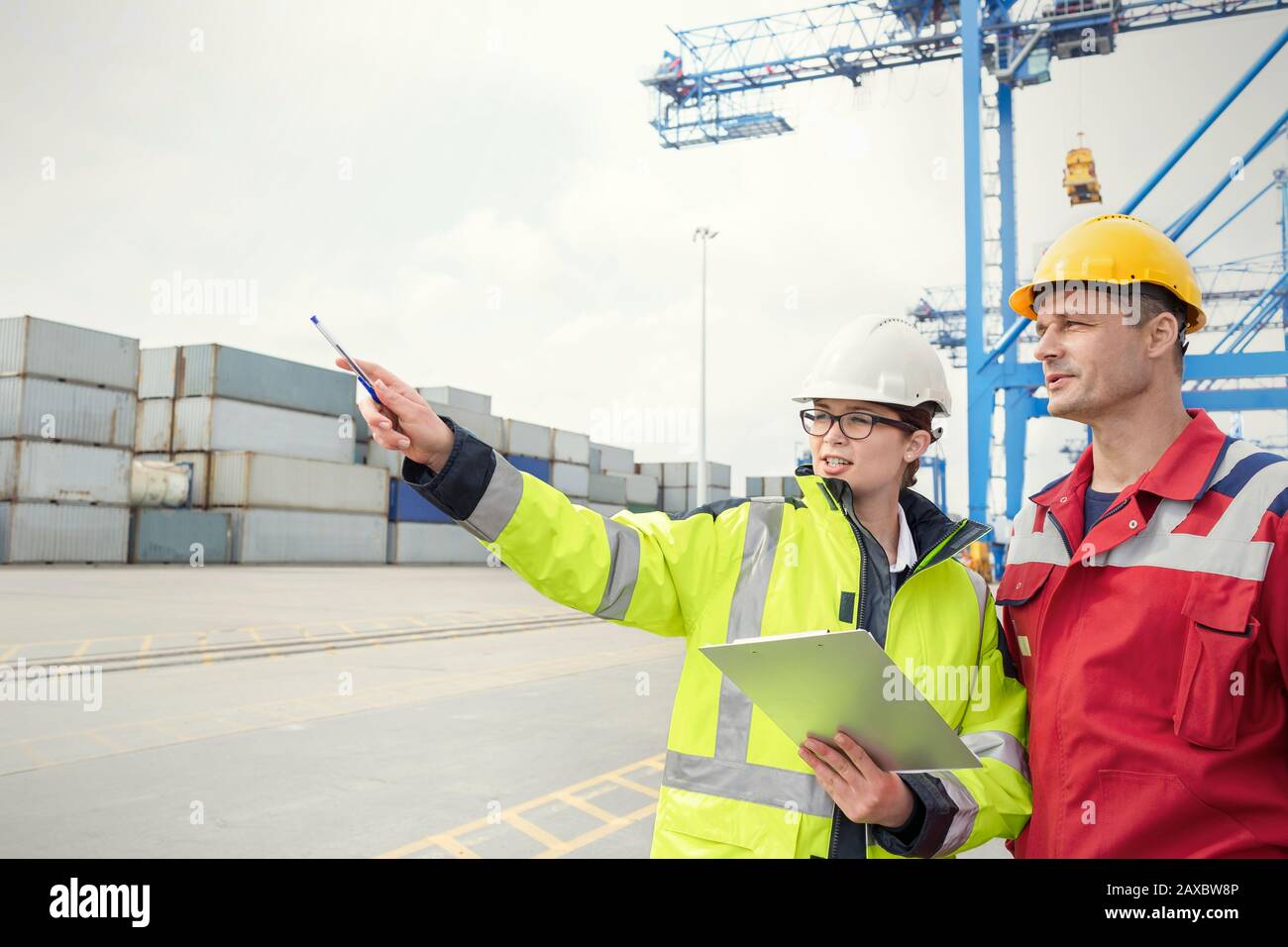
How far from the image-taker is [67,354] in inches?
1103

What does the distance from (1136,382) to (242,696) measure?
7.77m

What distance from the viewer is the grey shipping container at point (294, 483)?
32688mm

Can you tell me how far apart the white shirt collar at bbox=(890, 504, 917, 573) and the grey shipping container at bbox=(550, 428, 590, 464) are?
1779 inches

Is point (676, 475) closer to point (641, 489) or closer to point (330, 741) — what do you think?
point (641, 489)

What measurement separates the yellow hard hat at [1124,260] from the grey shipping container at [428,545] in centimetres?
3737

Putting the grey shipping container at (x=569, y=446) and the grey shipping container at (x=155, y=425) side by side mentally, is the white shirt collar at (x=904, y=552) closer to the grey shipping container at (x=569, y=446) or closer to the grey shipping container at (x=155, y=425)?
the grey shipping container at (x=155, y=425)

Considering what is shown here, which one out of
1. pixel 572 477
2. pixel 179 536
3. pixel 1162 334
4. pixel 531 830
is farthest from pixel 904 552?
pixel 572 477

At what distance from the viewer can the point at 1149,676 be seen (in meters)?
1.72

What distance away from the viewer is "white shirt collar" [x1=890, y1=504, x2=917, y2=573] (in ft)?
6.58

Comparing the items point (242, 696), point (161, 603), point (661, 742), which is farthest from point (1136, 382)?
point (161, 603)

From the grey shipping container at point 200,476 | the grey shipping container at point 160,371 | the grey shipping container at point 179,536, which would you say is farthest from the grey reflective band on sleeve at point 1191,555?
the grey shipping container at point 160,371

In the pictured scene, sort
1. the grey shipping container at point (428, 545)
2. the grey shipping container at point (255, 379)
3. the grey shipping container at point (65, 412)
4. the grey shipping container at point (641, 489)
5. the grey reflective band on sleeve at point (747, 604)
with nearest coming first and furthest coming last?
1. the grey reflective band on sleeve at point (747, 604)
2. the grey shipping container at point (65, 412)
3. the grey shipping container at point (255, 379)
4. the grey shipping container at point (428, 545)
5. the grey shipping container at point (641, 489)

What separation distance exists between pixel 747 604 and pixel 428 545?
134ft
